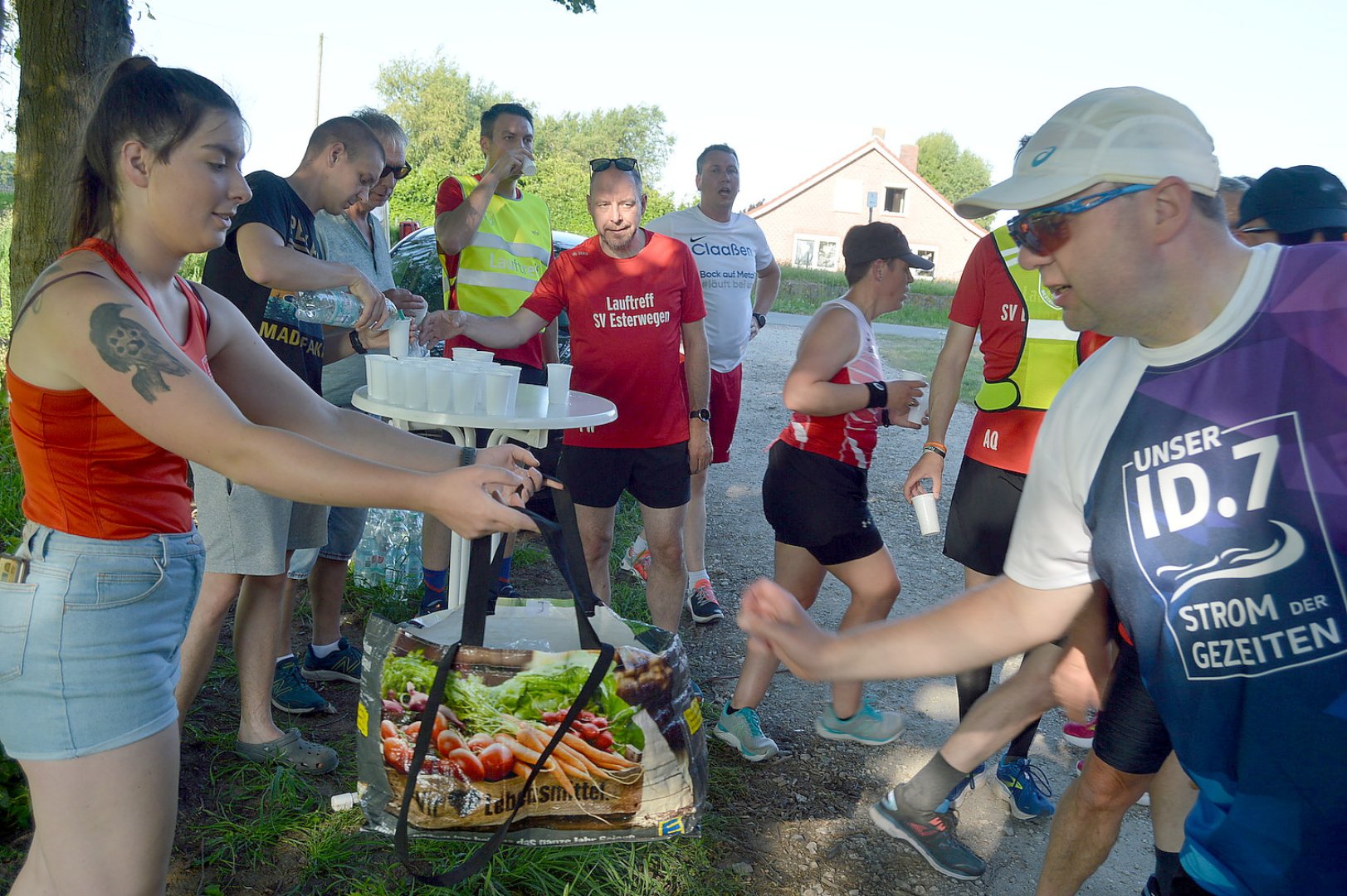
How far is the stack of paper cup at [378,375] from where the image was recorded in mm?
3422

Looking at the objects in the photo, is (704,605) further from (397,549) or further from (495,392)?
(495,392)

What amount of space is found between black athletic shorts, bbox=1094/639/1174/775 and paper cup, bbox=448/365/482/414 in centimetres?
213

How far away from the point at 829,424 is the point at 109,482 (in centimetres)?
257

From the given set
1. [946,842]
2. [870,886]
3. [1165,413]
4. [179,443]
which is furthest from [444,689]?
[946,842]

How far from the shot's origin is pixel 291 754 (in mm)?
3488

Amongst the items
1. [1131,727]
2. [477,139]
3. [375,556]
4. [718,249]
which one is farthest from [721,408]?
[477,139]

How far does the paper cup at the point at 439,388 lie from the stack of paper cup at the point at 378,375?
0.58ft

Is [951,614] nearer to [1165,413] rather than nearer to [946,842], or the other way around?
[1165,413]

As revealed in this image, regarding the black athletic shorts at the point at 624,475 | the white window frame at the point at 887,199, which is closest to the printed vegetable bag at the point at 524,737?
the black athletic shorts at the point at 624,475

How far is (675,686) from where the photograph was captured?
7.84ft

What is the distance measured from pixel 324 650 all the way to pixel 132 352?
2903 millimetres

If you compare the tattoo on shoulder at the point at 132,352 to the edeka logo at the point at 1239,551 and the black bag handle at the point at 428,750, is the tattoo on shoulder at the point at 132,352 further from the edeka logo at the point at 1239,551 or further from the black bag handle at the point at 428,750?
the edeka logo at the point at 1239,551

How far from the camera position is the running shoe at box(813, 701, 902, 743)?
4.15 meters

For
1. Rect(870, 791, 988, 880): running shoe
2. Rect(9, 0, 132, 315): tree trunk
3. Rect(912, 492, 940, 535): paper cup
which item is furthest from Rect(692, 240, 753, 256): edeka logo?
Rect(870, 791, 988, 880): running shoe
